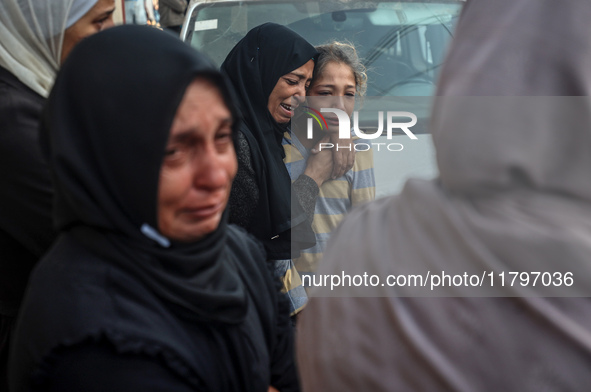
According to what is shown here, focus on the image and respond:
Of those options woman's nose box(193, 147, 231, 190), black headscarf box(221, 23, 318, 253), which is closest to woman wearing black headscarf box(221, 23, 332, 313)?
black headscarf box(221, 23, 318, 253)

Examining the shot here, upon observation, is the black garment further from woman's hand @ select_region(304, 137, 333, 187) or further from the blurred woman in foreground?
woman's hand @ select_region(304, 137, 333, 187)

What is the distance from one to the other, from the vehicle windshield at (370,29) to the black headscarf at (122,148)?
2.62 metres

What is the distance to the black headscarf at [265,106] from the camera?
2357 millimetres

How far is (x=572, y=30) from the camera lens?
916 mm

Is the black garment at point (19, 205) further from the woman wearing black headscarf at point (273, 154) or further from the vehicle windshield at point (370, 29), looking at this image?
the vehicle windshield at point (370, 29)

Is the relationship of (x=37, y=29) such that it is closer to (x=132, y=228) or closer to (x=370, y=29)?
(x=132, y=228)

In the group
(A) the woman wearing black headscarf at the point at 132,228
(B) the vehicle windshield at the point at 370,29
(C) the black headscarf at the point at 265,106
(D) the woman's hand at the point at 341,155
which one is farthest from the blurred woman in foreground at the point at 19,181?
(B) the vehicle windshield at the point at 370,29

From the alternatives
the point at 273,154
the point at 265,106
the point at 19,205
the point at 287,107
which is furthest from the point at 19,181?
the point at 287,107

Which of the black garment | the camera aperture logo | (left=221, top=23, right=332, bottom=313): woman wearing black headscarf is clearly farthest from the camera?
the camera aperture logo

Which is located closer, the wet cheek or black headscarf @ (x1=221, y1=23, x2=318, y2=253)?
the wet cheek

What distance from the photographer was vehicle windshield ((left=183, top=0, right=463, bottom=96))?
391 cm

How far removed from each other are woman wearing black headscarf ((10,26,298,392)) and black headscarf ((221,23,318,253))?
971 mm

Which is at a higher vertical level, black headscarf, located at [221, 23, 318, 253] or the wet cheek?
black headscarf, located at [221, 23, 318, 253]

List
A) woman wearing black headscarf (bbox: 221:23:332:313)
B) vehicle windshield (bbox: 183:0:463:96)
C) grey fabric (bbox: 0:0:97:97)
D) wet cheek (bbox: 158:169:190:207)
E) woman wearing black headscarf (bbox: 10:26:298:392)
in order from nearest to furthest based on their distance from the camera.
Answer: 1. woman wearing black headscarf (bbox: 10:26:298:392)
2. wet cheek (bbox: 158:169:190:207)
3. grey fabric (bbox: 0:0:97:97)
4. woman wearing black headscarf (bbox: 221:23:332:313)
5. vehicle windshield (bbox: 183:0:463:96)
